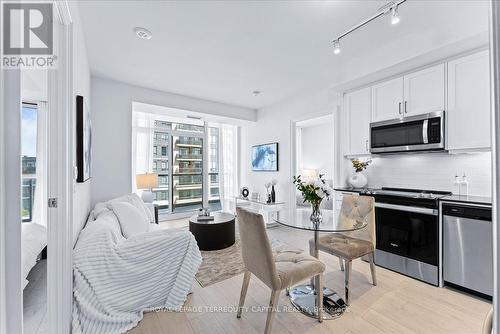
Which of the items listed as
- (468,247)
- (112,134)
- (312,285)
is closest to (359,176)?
(468,247)

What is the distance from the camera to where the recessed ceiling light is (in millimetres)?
2393

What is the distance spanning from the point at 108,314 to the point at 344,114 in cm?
375

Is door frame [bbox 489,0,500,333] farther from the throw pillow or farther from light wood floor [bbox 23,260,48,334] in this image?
the throw pillow

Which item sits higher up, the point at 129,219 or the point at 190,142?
the point at 190,142

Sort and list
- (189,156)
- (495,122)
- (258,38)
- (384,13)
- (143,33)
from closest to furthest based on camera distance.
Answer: (495,122), (384,13), (143,33), (258,38), (189,156)

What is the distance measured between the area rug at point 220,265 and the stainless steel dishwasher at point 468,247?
158cm

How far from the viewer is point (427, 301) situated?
2143 mm

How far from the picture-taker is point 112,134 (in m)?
3.75

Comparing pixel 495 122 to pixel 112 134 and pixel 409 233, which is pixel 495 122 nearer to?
pixel 409 233

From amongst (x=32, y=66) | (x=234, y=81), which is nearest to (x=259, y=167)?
(x=234, y=81)

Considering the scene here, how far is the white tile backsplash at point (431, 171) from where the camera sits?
2521mm

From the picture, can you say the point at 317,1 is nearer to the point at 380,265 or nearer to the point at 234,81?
the point at 234,81

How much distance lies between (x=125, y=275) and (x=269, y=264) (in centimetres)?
121

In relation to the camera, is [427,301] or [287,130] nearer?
[427,301]
